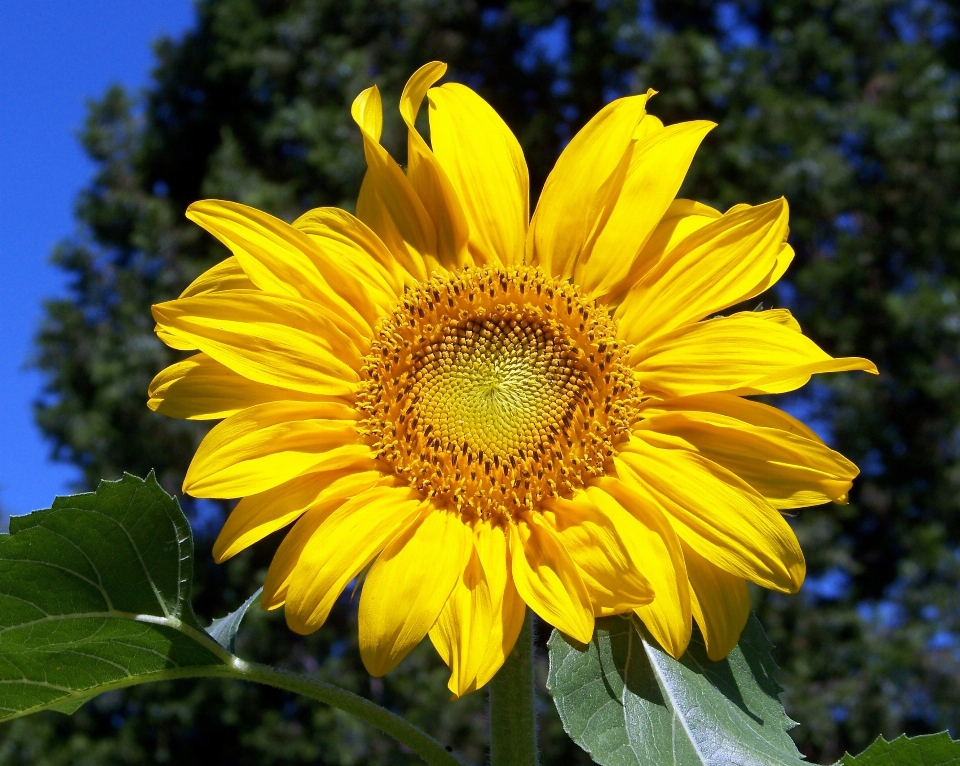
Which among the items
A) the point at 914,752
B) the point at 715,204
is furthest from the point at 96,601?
the point at 715,204

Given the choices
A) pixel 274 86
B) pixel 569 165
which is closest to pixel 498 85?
pixel 274 86

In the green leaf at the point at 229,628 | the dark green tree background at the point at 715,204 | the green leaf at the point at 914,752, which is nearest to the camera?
the green leaf at the point at 914,752

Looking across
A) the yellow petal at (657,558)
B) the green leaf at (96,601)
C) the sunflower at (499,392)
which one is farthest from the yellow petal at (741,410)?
the green leaf at (96,601)

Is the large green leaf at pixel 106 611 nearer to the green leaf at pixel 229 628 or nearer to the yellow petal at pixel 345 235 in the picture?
the green leaf at pixel 229 628

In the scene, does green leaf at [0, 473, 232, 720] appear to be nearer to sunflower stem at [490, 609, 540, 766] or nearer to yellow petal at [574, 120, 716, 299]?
sunflower stem at [490, 609, 540, 766]

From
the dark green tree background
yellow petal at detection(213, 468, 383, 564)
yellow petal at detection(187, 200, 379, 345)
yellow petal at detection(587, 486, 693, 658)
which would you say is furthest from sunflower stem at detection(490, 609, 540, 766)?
the dark green tree background
